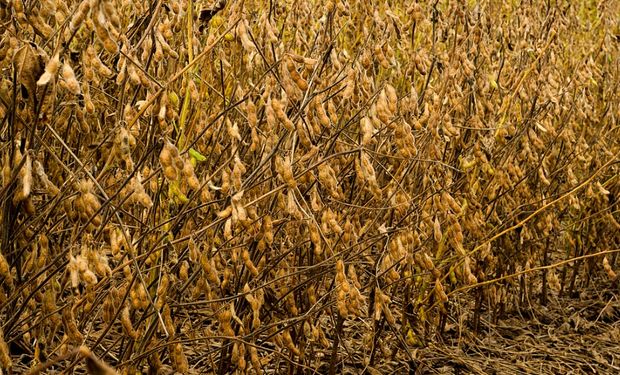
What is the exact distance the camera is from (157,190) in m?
2.08

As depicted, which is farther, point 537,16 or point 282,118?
point 537,16

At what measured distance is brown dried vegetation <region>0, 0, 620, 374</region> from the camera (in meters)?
1.86

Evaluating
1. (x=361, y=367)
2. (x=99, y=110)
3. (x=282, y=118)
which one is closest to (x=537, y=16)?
(x=361, y=367)

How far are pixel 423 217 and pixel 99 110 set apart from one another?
1.10 metres

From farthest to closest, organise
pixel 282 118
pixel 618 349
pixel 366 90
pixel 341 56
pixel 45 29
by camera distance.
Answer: pixel 618 349, pixel 341 56, pixel 366 90, pixel 282 118, pixel 45 29

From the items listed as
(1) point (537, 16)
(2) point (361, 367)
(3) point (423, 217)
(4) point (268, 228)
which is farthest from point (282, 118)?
(1) point (537, 16)

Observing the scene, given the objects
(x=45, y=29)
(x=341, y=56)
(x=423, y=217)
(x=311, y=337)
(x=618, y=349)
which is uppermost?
(x=45, y=29)

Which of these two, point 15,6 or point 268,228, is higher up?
point 15,6

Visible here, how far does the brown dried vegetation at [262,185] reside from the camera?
73.1 inches

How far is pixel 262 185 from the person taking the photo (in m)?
2.51

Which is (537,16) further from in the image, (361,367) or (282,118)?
(282,118)

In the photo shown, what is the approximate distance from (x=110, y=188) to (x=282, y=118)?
24.3 inches

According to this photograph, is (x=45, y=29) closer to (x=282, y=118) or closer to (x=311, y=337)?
(x=282, y=118)

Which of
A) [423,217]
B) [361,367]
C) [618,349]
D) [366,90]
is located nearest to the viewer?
[366,90]
